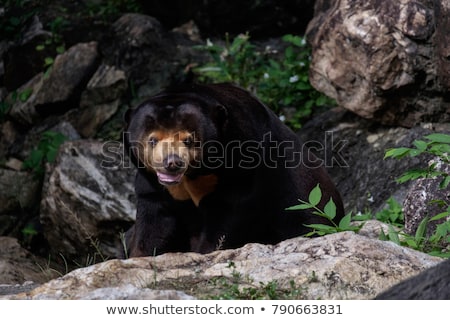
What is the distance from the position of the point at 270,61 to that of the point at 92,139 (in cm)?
235

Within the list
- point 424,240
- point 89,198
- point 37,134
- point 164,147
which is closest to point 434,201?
point 424,240

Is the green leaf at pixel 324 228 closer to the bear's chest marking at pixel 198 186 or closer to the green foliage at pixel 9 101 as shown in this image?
the bear's chest marking at pixel 198 186

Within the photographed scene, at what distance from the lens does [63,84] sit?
1195cm

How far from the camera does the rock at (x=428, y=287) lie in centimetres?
365

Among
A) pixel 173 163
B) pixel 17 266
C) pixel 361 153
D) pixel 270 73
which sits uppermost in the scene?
pixel 173 163

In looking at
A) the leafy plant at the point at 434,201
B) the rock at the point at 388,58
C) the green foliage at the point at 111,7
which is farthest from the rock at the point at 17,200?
the leafy plant at the point at 434,201

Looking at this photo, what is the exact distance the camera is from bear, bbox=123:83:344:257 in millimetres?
6664

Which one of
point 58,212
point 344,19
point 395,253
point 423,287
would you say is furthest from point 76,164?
point 423,287

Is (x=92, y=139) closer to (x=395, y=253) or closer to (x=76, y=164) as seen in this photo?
(x=76, y=164)

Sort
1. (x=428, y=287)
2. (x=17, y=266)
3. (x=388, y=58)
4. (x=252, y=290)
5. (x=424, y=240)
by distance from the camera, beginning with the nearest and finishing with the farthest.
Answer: (x=428, y=287)
(x=252, y=290)
(x=424, y=240)
(x=388, y=58)
(x=17, y=266)

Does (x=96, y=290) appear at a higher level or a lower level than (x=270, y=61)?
higher

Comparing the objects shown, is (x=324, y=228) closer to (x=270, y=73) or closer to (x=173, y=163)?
(x=173, y=163)

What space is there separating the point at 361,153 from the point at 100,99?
3858 mm

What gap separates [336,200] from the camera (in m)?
7.56
